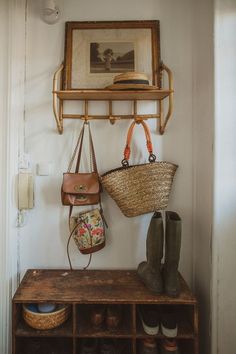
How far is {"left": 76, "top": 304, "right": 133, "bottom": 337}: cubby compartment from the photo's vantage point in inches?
48.6

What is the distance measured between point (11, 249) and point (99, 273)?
1.75ft

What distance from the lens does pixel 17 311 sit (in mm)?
1267

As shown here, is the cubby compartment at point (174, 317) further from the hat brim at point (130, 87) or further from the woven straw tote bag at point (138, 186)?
the hat brim at point (130, 87)

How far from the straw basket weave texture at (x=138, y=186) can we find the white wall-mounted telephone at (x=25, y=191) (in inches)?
18.6

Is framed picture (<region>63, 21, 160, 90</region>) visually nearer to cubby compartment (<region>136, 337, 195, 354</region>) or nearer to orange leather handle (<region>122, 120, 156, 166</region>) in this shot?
orange leather handle (<region>122, 120, 156, 166</region>)

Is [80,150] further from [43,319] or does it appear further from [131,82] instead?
[43,319]

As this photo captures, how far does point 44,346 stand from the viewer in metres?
1.35

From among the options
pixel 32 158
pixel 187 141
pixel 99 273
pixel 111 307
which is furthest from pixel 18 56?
pixel 111 307

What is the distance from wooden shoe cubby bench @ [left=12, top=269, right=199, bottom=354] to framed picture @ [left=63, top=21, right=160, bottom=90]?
112 cm

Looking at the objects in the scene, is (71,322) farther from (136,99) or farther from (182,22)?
(182,22)

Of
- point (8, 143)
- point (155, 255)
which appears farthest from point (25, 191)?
point (155, 255)

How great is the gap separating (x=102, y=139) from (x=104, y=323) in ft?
3.32

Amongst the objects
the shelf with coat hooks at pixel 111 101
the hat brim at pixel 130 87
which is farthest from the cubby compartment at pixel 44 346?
the hat brim at pixel 130 87

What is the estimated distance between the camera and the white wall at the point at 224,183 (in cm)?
127
